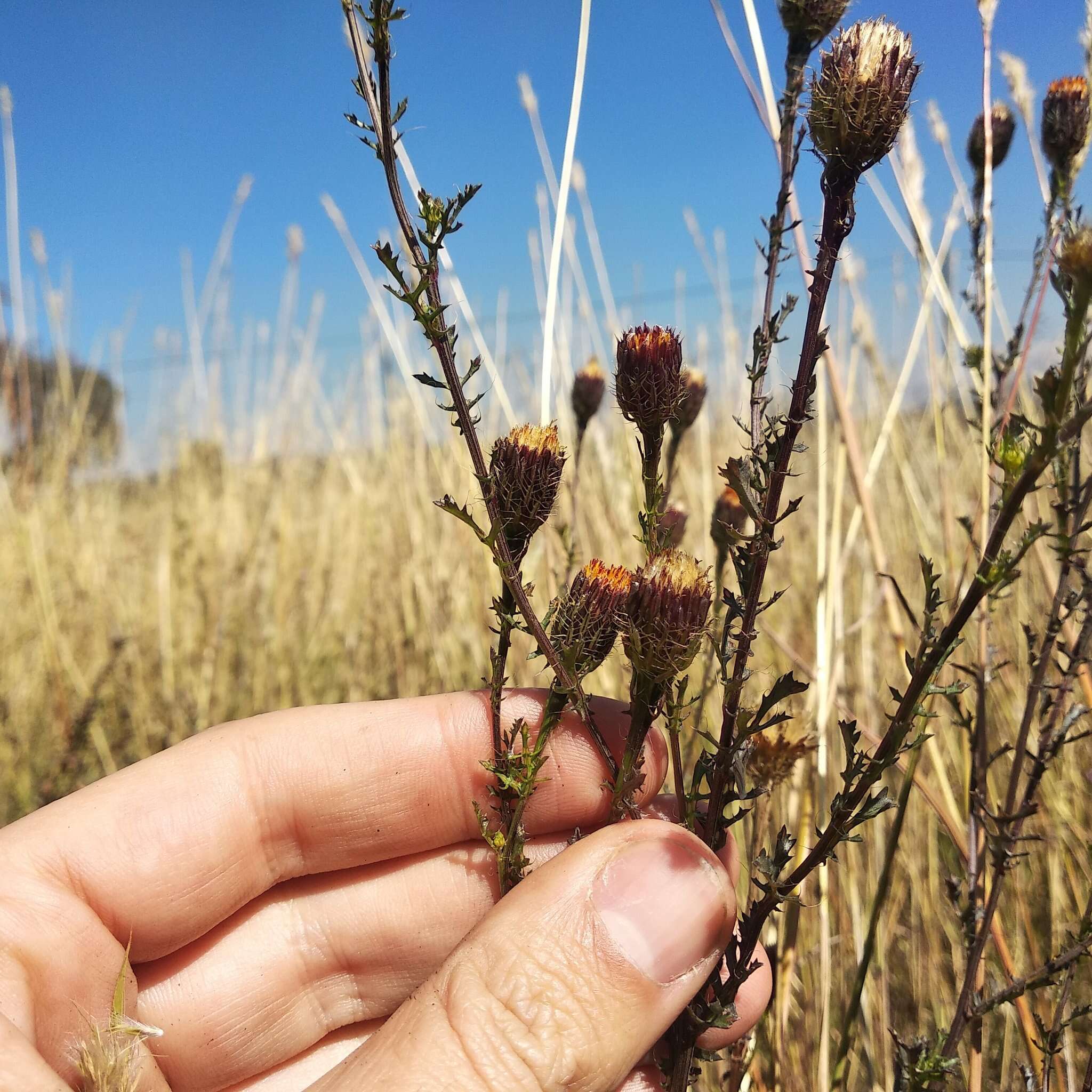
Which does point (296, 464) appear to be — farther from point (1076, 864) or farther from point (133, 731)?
point (1076, 864)

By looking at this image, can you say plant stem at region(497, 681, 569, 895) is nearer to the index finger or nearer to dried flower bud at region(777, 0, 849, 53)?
the index finger

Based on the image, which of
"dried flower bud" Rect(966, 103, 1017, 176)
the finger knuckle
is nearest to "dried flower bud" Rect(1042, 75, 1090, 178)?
"dried flower bud" Rect(966, 103, 1017, 176)

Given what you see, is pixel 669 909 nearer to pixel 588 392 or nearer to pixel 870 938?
pixel 870 938

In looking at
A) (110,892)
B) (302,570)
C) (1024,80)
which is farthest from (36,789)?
(1024,80)

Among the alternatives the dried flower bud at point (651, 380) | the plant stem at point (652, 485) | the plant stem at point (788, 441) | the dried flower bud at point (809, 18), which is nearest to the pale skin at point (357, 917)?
the plant stem at point (788, 441)

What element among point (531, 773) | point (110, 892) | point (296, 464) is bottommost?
point (110, 892)

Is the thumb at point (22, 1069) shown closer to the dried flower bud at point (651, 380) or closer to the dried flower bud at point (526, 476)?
the dried flower bud at point (526, 476)
